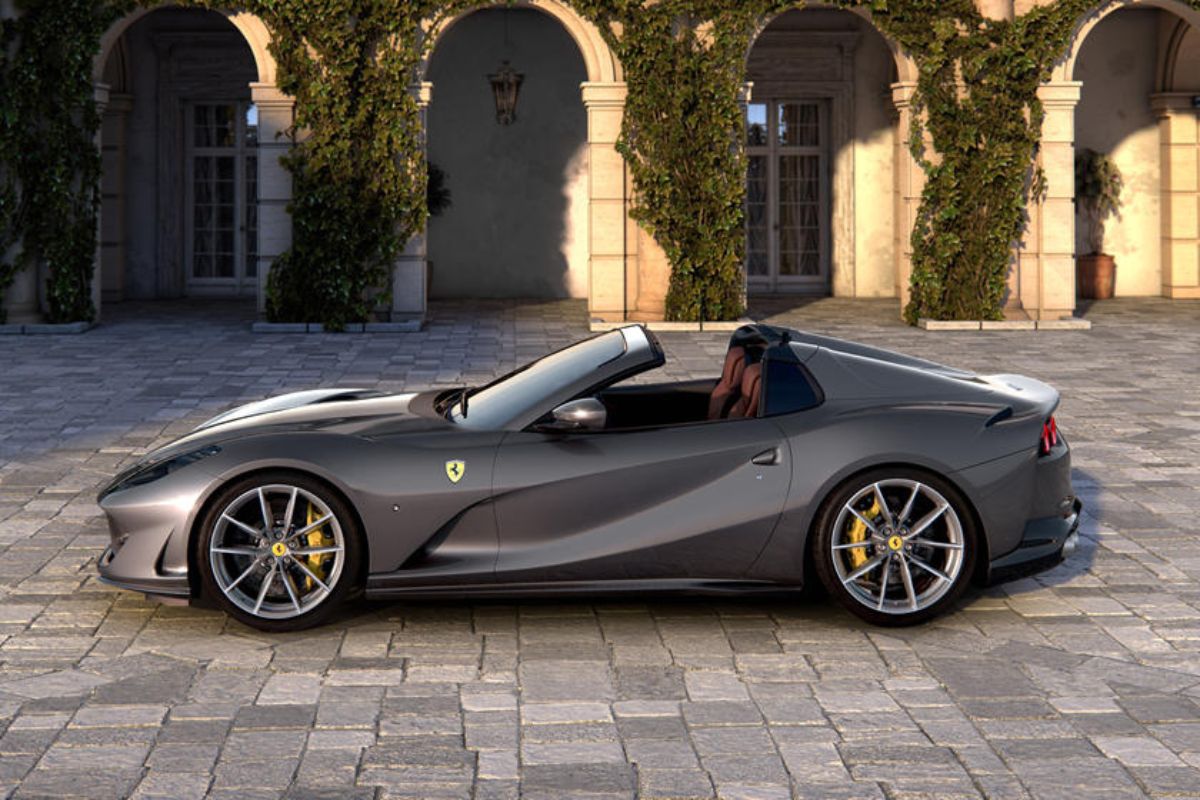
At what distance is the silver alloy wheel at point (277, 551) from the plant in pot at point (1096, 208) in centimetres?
1942

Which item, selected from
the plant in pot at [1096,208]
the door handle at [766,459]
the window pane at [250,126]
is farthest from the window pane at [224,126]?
the door handle at [766,459]

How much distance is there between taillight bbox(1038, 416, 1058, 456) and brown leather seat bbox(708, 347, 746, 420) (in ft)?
3.82

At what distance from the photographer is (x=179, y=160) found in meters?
24.3

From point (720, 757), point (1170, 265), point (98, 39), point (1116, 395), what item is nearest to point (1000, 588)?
point (720, 757)

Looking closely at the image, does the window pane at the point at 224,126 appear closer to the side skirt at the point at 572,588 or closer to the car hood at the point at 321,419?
the car hood at the point at 321,419

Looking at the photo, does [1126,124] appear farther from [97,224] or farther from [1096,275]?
[97,224]

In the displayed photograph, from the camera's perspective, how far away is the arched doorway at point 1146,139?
23.7 meters

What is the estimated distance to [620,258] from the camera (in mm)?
19469

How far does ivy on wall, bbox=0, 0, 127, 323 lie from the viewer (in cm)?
1839

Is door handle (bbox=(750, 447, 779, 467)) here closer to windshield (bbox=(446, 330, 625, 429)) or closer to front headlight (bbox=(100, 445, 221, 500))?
windshield (bbox=(446, 330, 625, 429))

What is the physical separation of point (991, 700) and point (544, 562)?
65.5 inches

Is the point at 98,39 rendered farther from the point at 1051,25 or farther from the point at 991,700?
the point at 991,700

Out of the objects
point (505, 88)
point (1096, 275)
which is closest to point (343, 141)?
point (505, 88)

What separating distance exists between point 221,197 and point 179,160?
78 centimetres
